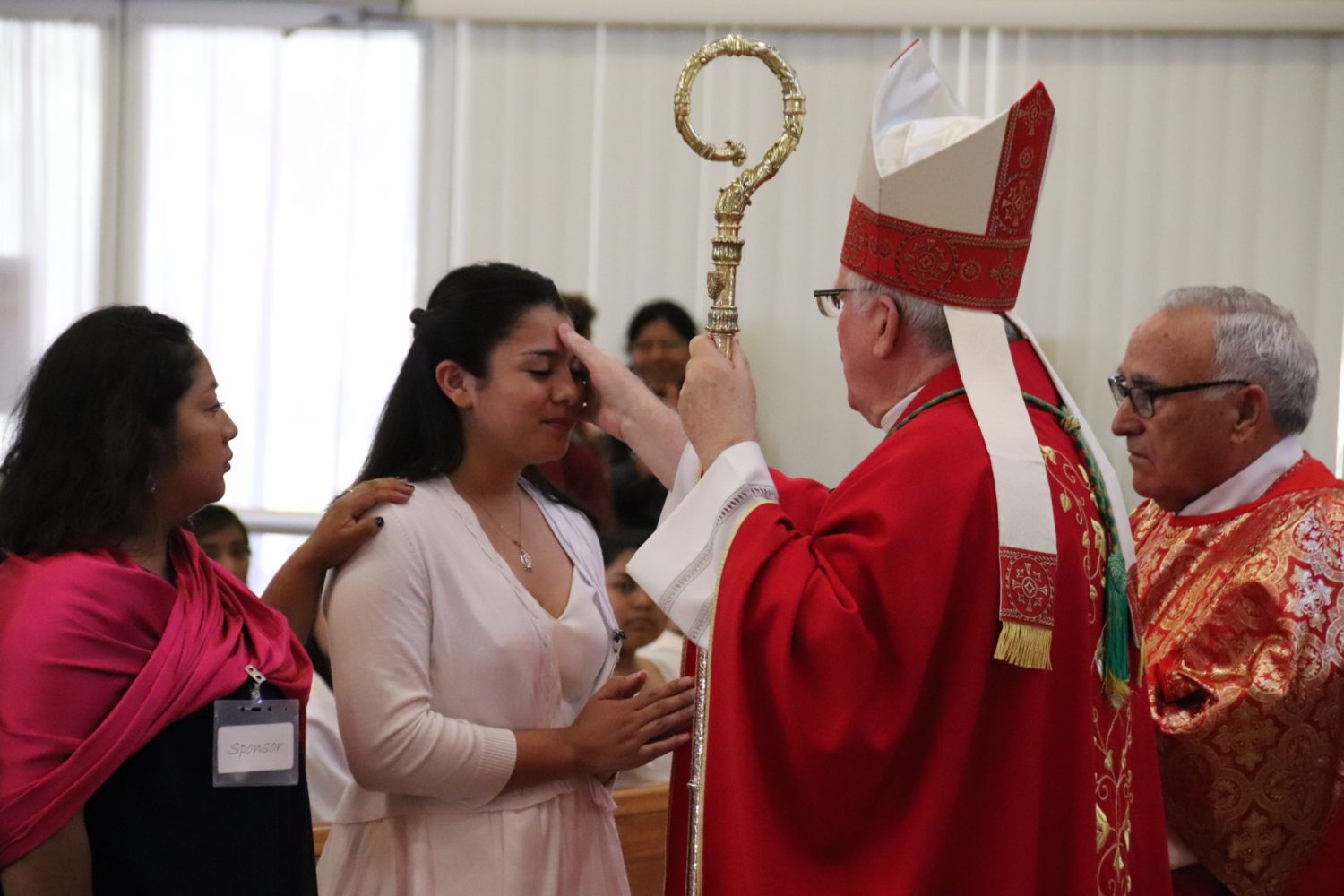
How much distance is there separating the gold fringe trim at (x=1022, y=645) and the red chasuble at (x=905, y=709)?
0.04 m

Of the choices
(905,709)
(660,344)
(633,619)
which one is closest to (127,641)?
(905,709)

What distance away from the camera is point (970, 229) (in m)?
2.16

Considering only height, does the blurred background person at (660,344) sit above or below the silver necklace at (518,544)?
above

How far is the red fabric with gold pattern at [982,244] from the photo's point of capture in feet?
7.06

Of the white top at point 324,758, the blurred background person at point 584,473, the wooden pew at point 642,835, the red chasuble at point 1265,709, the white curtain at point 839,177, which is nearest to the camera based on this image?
the red chasuble at point 1265,709

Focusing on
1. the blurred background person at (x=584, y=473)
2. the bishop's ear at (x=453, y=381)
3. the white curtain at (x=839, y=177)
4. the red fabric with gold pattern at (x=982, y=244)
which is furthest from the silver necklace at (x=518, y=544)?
the white curtain at (x=839, y=177)

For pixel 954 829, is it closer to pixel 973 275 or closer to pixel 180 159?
pixel 973 275

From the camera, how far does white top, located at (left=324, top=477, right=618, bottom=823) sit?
2.16 meters

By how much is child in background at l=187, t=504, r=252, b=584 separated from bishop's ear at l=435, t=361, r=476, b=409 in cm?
151

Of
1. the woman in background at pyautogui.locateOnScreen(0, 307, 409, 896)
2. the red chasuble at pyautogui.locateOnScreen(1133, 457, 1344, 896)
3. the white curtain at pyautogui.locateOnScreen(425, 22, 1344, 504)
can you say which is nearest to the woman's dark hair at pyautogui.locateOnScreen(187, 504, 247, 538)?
the woman in background at pyautogui.locateOnScreen(0, 307, 409, 896)

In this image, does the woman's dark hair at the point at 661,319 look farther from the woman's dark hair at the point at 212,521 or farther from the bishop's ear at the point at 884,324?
the bishop's ear at the point at 884,324

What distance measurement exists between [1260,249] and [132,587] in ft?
15.6

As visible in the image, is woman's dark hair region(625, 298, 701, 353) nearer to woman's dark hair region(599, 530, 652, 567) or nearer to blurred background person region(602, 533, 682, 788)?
woman's dark hair region(599, 530, 652, 567)

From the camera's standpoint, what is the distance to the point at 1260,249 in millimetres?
5617
